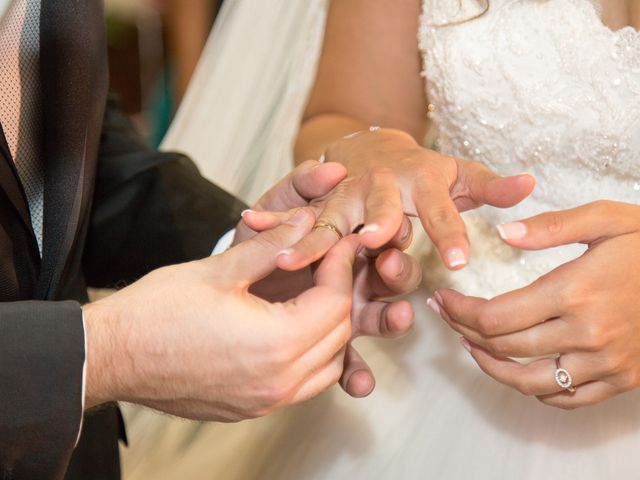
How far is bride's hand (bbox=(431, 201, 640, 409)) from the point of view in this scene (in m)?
0.80

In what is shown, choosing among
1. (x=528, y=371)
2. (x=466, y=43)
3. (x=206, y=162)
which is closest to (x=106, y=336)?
(x=528, y=371)

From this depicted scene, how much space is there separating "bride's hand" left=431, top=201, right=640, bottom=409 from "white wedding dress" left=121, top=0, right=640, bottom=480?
0.16 meters

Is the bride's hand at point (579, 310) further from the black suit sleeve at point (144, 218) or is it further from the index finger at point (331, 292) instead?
the black suit sleeve at point (144, 218)

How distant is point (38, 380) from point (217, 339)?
6.4 inches

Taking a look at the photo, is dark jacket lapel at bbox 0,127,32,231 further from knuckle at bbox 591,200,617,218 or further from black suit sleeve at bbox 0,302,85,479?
knuckle at bbox 591,200,617,218

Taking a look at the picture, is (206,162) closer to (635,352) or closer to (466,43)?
(466,43)

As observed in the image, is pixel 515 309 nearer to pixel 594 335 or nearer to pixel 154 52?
pixel 594 335

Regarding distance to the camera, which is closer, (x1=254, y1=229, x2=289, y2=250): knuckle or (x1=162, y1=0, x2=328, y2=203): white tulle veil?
(x1=254, y1=229, x2=289, y2=250): knuckle

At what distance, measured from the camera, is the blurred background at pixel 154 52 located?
314 centimetres

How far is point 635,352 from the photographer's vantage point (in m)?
0.83

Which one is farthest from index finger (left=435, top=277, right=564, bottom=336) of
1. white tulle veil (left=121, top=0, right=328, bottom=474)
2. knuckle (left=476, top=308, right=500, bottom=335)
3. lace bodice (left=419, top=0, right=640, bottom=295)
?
white tulle veil (left=121, top=0, right=328, bottom=474)

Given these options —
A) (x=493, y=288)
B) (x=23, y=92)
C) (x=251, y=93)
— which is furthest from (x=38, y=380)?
(x=251, y=93)

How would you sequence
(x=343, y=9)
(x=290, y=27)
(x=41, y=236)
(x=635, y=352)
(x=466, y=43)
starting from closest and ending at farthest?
(x=635, y=352) < (x=41, y=236) < (x=466, y=43) < (x=343, y=9) < (x=290, y=27)

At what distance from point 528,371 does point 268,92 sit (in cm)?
77
